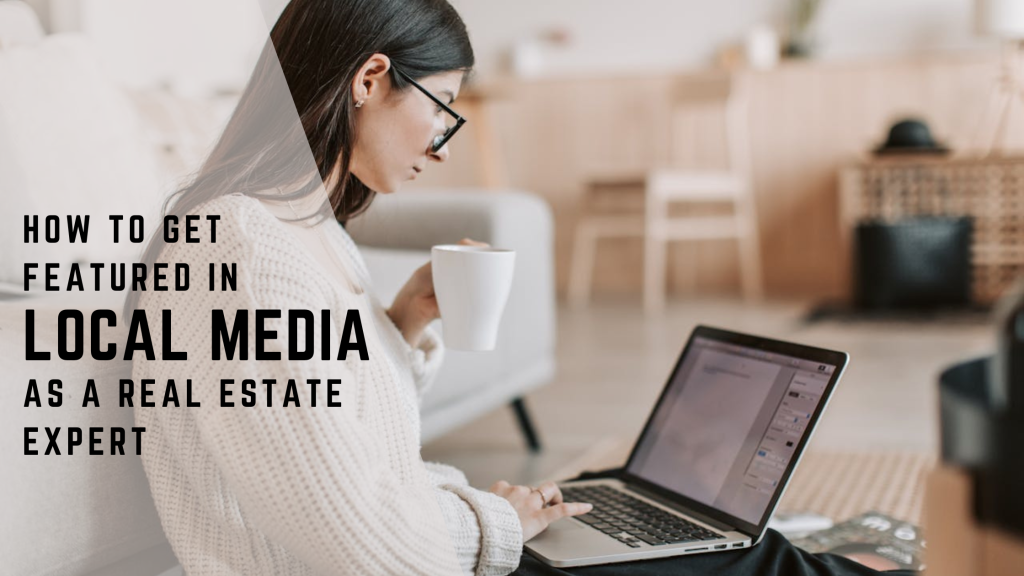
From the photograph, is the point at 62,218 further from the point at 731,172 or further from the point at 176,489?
the point at 731,172

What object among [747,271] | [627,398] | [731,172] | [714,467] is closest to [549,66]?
[731,172]

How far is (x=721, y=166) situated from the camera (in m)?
4.85

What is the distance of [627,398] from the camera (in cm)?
248

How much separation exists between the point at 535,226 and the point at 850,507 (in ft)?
2.71

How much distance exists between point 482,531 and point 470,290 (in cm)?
20

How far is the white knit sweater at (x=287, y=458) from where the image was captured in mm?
696

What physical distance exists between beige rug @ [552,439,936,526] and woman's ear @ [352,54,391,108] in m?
0.78

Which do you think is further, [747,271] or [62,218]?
[747,271]

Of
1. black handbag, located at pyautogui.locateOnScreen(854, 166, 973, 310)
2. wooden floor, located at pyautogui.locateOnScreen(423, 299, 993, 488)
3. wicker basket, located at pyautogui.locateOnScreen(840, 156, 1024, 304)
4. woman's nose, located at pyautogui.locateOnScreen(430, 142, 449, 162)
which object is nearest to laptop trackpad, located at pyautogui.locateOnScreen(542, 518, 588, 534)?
woman's nose, located at pyautogui.locateOnScreen(430, 142, 449, 162)

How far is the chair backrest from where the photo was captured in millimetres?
4637

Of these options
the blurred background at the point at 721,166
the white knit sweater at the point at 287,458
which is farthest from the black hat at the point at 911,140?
the white knit sweater at the point at 287,458

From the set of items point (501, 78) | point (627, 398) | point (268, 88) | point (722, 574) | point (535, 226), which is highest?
point (501, 78)

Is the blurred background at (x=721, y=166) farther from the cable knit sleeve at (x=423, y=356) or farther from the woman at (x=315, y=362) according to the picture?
the woman at (x=315, y=362)

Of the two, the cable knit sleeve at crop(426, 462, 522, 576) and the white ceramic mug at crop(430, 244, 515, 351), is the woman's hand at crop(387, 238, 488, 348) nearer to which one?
the white ceramic mug at crop(430, 244, 515, 351)
